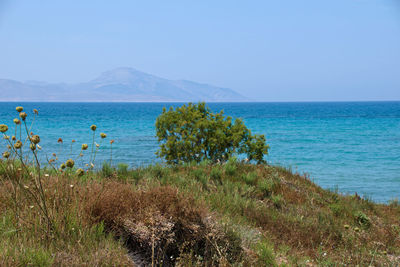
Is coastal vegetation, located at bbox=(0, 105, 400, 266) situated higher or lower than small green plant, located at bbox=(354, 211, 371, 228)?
higher

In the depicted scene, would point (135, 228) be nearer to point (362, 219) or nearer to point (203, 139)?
point (362, 219)

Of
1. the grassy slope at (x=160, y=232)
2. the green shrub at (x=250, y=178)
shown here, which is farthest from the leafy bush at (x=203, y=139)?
the grassy slope at (x=160, y=232)

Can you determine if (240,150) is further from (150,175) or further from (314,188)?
(150,175)

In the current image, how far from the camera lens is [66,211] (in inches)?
166

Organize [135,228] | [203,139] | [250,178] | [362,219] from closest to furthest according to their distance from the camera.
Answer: [135,228], [362,219], [250,178], [203,139]

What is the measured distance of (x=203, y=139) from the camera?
44.0 ft

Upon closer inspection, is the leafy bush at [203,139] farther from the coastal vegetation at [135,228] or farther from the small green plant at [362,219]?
the coastal vegetation at [135,228]

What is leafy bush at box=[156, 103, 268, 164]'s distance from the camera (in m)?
13.2

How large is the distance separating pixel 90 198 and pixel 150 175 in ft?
13.7

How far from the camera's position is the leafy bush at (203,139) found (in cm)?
1316

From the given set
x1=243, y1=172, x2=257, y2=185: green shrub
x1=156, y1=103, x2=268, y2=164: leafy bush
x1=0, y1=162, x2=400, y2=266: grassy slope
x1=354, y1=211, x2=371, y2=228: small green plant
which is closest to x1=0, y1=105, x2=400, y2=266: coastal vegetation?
x1=0, y1=162, x2=400, y2=266: grassy slope


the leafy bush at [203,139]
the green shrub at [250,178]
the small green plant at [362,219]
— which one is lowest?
the small green plant at [362,219]

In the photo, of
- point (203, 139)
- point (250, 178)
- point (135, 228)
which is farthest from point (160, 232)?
point (203, 139)

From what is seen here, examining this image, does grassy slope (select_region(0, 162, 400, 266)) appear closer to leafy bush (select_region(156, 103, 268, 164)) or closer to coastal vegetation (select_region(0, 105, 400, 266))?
coastal vegetation (select_region(0, 105, 400, 266))
